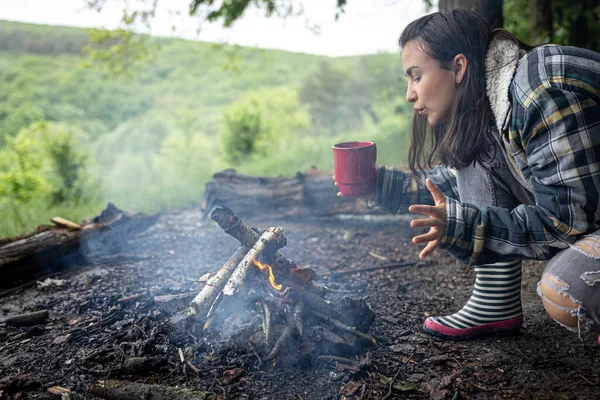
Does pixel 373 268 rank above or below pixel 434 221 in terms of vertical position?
below

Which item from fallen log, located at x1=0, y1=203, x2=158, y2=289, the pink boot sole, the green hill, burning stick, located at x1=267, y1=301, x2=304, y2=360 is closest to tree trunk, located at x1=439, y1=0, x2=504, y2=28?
the pink boot sole

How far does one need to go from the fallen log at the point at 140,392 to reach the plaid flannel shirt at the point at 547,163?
1.27m

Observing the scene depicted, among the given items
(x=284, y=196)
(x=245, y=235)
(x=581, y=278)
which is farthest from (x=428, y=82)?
(x=284, y=196)

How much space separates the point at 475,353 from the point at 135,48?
23.7ft

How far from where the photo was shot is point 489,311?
7.89ft

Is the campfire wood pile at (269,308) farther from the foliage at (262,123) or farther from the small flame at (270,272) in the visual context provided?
the foliage at (262,123)

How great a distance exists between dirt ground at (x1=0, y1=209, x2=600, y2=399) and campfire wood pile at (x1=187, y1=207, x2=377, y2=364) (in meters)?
0.10

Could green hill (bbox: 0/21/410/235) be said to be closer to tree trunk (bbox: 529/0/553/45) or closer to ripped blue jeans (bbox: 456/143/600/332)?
tree trunk (bbox: 529/0/553/45)

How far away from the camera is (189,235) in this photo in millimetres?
4789

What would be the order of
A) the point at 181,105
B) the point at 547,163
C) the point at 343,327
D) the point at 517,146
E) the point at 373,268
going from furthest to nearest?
the point at 181,105 < the point at 373,268 < the point at 343,327 < the point at 517,146 < the point at 547,163

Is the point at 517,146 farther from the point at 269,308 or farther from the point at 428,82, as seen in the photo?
the point at 269,308

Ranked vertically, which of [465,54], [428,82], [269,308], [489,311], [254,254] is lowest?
[489,311]

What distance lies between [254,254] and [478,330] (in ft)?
4.50

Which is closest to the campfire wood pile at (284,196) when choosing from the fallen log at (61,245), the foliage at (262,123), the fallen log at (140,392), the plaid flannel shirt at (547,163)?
the fallen log at (61,245)
